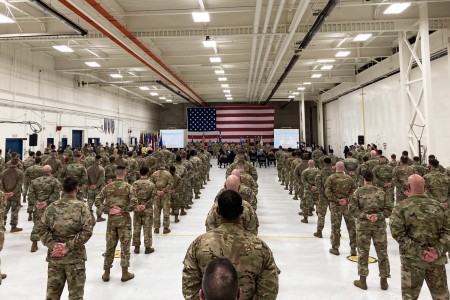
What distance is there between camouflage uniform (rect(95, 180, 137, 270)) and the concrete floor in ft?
1.39

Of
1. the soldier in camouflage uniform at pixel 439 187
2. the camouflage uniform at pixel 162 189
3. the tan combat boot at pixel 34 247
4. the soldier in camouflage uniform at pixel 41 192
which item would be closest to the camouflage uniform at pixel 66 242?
the soldier in camouflage uniform at pixel 41 192

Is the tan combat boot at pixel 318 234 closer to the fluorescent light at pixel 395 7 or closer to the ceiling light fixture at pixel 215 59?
the fluorescent light at pixel 395 7

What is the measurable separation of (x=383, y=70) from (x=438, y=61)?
4139mm

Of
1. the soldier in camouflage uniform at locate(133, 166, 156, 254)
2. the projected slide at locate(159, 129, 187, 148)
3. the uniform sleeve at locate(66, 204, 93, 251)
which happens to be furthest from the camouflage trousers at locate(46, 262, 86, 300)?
the projected slide at locate(159, 129, 187, 148)

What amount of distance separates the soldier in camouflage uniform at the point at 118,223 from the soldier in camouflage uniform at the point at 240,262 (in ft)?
9.33

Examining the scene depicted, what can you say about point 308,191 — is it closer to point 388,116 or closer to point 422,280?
point 422,280

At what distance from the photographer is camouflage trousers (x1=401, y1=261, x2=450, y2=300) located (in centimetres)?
297

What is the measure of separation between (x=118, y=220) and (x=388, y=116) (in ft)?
49.2

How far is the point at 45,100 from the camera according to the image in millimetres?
14609

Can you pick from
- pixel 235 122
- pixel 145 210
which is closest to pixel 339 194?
pixel 145 210

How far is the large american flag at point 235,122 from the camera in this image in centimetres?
2786

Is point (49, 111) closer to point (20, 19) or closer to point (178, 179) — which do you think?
point (20, 19)

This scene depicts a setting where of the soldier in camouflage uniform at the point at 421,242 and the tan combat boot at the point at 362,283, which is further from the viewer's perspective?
the tan combat boot at the point at 362,283

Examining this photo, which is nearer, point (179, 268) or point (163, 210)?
point (179, 268)
